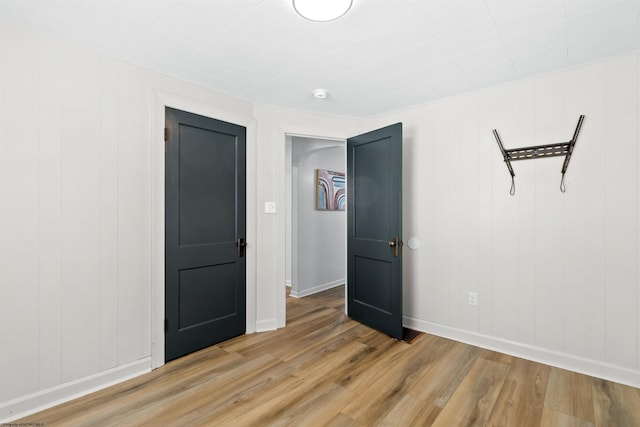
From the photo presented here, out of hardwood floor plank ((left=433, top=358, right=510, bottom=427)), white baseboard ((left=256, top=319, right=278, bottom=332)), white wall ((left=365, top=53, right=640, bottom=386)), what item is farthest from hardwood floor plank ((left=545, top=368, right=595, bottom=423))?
white baseboard ((left=256, top=319, right=278, bottom=332))

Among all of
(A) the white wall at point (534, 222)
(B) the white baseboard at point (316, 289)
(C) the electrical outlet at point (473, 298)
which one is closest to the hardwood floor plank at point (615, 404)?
(A) the white wall at point (534, 222)

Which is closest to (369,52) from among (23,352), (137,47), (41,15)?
(137,47)

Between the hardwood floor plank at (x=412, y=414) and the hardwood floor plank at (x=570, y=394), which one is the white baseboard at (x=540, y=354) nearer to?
the hardwood floor plank at (x=570, y=394)

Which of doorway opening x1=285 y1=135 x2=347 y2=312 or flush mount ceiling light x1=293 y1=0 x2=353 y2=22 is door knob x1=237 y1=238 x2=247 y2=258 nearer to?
doorway opening x1=285 y1=135 x2=347 y2=312

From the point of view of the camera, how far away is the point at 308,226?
183 inches

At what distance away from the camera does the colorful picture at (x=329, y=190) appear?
4.79 metres

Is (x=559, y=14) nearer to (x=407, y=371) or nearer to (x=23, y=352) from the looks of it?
(x=407, y=371)

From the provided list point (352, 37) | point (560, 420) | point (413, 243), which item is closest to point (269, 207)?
point (413, 243)

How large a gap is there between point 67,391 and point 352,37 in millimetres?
2876

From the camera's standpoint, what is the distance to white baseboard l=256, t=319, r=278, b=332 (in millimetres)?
3093

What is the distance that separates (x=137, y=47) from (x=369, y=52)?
1.56 meters

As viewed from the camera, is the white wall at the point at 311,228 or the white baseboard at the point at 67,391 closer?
the white baseboard at the point at 67,391

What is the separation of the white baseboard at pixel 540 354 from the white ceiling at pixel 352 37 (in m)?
2.20

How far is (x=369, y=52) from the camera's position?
2125 mm
